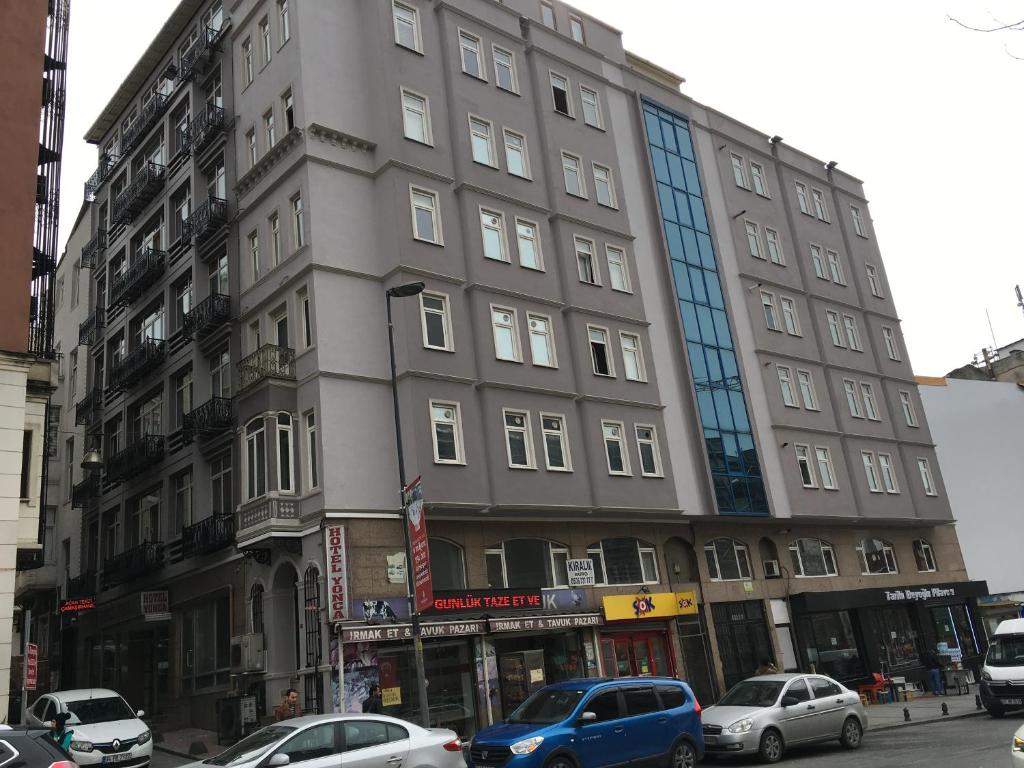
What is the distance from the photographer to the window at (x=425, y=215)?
27172 mm

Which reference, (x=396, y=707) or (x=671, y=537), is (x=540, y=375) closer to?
(x=671, y=537)

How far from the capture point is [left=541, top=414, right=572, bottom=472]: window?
27.6 meters

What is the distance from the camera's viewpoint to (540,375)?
28.3 metres

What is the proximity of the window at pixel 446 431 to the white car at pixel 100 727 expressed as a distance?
9.84m

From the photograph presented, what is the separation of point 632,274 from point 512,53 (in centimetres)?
912

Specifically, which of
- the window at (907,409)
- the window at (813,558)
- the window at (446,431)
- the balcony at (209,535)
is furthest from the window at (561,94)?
the window at (907,409)

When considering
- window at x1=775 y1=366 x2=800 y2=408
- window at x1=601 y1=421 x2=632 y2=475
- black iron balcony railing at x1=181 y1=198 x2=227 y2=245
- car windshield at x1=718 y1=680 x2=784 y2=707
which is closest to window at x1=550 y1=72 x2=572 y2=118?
window at x1=601 y1=421 x2=632 y2=475

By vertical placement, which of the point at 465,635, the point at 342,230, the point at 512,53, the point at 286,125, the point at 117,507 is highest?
the point at 512,53

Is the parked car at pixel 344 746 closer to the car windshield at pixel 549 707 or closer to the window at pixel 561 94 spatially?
the car windshield at pixel 549 707

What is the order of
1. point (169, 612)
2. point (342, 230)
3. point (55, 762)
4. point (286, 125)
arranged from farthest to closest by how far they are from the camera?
point (169, 612) → point (286, 125) → point (342, 230) → point (55, 762)

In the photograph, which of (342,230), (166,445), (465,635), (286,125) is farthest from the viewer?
(166,445)

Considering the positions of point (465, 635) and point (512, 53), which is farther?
point (512, 53)

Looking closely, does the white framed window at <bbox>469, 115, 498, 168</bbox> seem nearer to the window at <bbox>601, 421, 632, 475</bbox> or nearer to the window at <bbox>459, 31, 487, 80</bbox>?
the window at <bbox>459, 31, 487, 80</bbox>

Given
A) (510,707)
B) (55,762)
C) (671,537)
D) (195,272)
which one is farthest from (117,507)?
(55,762)
